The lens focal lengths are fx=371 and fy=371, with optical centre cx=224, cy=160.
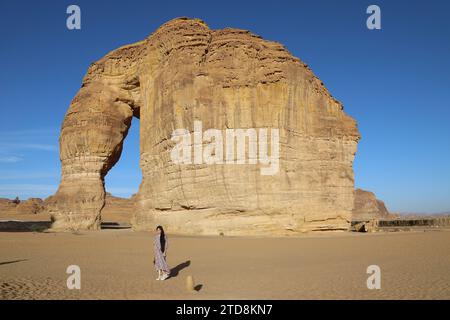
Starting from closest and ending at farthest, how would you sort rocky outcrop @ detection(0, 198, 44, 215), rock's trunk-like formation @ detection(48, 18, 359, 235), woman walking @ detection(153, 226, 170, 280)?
woman walking @ detection(153, 226, 170, 280) → rock's trunk-like formation @ detection(48, 18, 359, 235) → rocky outcrop @ detection(0, 198, 44, 215)

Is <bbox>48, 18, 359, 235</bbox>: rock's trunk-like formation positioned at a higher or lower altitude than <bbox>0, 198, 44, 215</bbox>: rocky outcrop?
higher

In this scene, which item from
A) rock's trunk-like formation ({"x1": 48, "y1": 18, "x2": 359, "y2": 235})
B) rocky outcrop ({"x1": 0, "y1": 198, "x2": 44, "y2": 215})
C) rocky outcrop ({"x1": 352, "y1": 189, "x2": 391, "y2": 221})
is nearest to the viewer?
rock's trunk-like formation ({"x1": 48, "y1": 18, "x2": 359, "y2": 235})

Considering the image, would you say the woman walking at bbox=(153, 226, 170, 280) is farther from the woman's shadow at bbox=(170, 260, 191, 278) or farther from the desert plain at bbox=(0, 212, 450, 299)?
the woman's shadow at bbox=(170, 260, 191, 278)

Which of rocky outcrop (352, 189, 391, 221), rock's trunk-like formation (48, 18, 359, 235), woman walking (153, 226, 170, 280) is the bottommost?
rocky outcrop (352, 189, 391, 221)

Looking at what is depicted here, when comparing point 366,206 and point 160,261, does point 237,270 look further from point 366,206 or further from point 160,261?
point 366,206

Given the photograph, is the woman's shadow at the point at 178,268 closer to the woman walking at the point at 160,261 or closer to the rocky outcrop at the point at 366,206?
the woman walking at the point at 160,261

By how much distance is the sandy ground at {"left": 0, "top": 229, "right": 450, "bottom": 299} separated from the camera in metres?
8.22

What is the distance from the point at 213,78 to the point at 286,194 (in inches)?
351

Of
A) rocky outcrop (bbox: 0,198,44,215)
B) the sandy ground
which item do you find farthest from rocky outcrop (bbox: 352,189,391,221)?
the sandy ground

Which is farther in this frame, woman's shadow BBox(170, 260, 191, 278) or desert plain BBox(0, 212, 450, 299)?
woman's shadow BBox(170, 260, 191, 278)

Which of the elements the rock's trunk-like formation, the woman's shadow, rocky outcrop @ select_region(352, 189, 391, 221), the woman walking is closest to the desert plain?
the woman's shadow

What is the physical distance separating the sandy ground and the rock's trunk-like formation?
428cm

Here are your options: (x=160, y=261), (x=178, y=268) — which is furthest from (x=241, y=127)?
(x=160, y=261)
